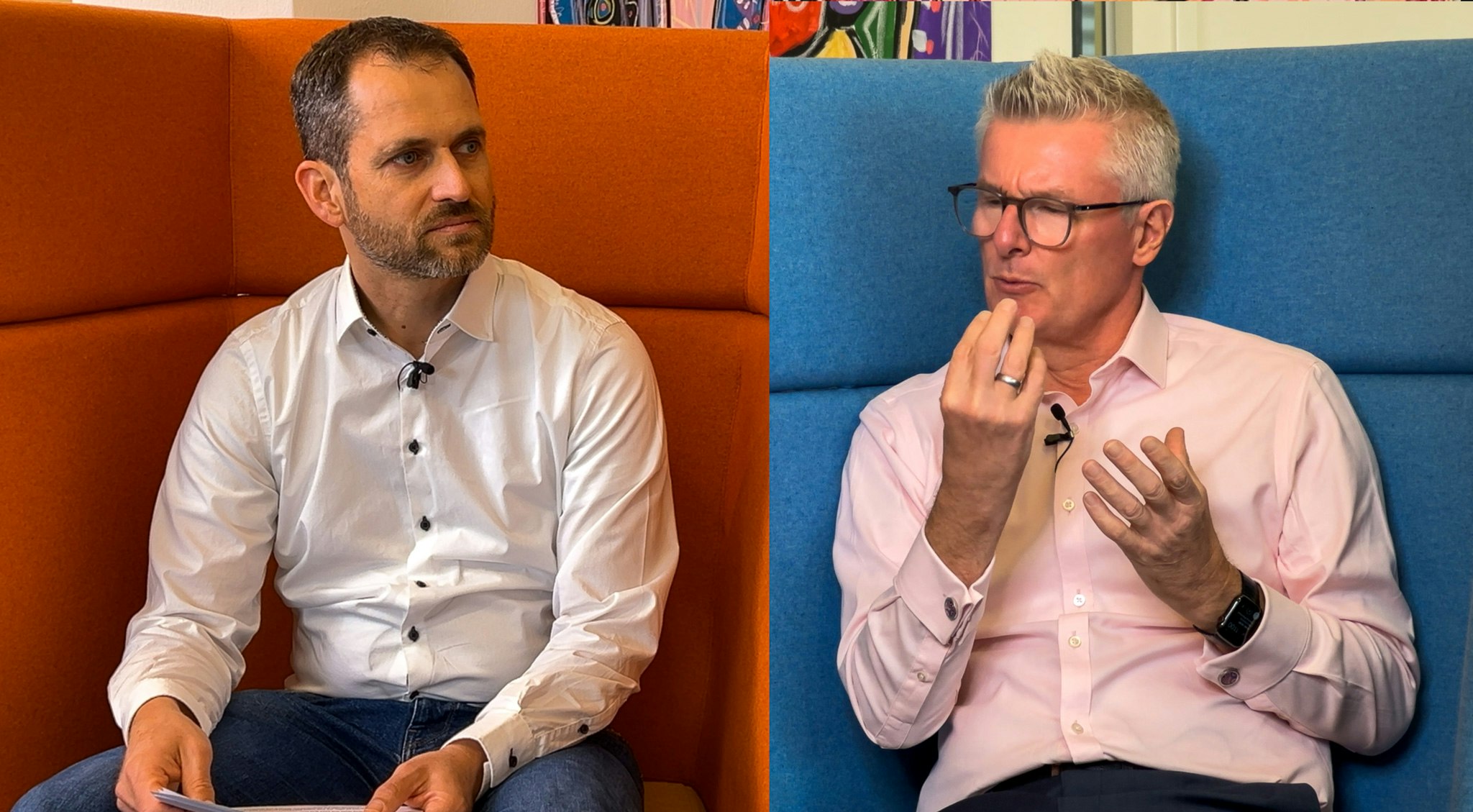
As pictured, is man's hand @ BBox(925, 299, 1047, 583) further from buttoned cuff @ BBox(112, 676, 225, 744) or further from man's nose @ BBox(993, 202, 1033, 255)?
buttoned cuff @ BBox(112, 676, 225, 744)

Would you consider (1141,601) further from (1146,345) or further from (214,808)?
(214,808)

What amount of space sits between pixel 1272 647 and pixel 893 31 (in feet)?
1.03

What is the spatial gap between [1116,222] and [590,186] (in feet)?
2.53

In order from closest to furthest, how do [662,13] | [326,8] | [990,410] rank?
[990,410]
[326,8]
[662,13]

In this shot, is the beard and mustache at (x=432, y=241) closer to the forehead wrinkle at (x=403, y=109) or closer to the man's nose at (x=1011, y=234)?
the forehead wrinkle at (x=403, y=109)

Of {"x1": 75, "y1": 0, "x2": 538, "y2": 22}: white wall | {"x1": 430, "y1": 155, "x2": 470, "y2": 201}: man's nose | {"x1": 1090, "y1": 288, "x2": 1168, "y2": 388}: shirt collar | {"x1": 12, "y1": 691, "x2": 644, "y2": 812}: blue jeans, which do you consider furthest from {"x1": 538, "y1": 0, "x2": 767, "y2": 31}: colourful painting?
{"x1": 1090, "y1": 288, "x2": 1168, "y2": 388}: shirt collar

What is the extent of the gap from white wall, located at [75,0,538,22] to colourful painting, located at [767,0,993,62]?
901 millimetres

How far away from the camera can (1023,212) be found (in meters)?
0.51

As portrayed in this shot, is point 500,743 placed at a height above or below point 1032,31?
below

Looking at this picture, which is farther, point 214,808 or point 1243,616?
point 214,808

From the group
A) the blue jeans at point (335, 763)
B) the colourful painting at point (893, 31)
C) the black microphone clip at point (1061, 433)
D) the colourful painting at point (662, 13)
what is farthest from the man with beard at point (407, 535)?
the colourful painting at point (662, 13)

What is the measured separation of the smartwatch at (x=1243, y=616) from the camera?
498 millimetres

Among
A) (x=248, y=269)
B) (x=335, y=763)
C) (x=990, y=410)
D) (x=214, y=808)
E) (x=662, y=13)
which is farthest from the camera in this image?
(x=662, y=13)

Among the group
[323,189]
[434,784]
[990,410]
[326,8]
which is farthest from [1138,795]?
[326,8]
